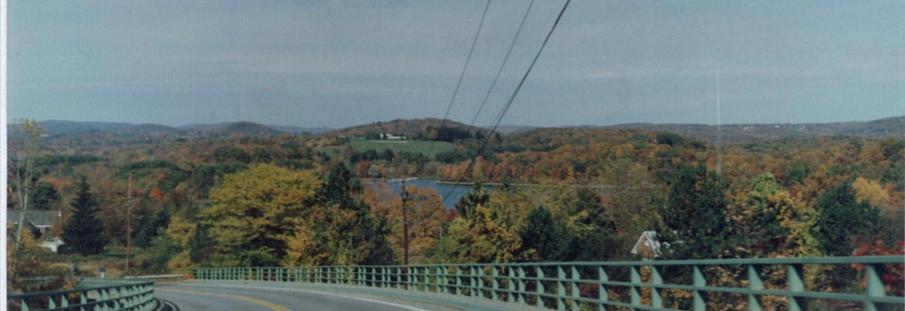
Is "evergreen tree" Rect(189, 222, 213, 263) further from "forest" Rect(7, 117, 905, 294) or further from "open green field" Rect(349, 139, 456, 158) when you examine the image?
"open green field" Rect(349, 139, 456, 158)

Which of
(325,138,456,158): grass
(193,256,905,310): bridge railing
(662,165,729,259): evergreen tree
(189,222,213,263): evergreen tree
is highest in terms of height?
(325,138,456,158): grass

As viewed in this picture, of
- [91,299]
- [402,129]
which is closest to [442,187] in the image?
[402,129]

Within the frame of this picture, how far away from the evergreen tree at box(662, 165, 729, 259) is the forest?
0.61 ft

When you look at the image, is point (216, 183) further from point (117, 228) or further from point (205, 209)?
point (117, 228)

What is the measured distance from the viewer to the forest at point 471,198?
A: 54000 mm

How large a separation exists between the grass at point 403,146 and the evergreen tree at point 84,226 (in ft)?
125

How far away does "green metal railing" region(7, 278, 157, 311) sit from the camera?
14.2m

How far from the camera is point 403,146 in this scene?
122 meters

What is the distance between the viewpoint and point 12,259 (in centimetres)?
2025

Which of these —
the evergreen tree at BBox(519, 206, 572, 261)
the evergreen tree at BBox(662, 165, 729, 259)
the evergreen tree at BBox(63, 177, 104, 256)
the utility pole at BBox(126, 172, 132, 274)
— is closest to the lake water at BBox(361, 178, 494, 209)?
the evergreen tree at BBox(519, 206, 572, 261)

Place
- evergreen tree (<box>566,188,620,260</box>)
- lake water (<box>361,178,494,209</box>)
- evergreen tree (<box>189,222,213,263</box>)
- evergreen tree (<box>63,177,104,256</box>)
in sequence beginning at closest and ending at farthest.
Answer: evergreen tree (<box>63,177,104,256</box>) → evergreen tree (<box>566,188,620,260</box>) → evergreen tree (<box>189,222,213,263</box>) → lake water (<box>361,178,494,209</box>)

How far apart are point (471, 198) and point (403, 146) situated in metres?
29.9

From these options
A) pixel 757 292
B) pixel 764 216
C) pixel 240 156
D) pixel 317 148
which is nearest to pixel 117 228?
pixel 764 216

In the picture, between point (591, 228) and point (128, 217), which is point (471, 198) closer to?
point (591, 228)
